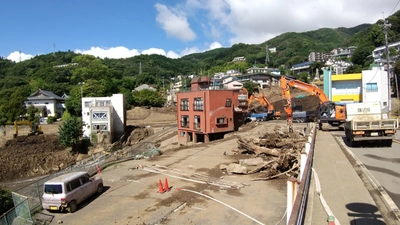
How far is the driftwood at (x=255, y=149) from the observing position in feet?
57.5

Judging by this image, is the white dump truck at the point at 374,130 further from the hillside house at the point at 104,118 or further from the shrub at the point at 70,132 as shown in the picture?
the shrub at the point at 70,132

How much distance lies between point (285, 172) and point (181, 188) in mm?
4970

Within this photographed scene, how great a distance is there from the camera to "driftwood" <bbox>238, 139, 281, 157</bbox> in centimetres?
1753

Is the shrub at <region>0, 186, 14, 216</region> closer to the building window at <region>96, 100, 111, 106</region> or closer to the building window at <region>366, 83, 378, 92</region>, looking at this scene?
the building window at <region>96, 100, 111, 106</region>

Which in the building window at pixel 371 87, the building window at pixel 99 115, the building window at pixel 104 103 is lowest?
the building window at pixel 99 115

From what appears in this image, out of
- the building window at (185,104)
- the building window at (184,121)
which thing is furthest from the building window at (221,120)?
the building window at (185,104)

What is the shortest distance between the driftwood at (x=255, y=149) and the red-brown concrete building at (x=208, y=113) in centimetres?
1164

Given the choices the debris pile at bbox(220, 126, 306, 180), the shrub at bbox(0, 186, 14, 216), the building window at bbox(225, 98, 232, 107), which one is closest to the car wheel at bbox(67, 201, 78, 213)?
the shrub at bbox(0, 186, 14, 216)

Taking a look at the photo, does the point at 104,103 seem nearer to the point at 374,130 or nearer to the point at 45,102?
the point at 45,102

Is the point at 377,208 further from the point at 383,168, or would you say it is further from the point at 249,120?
the point at 249,120

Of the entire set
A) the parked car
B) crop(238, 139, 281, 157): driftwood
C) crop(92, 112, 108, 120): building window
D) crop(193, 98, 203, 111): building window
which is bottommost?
the parked car

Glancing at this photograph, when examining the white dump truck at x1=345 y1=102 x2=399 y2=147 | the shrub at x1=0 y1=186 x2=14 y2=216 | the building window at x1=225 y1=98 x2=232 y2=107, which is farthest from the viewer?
the building window at x1=225 y1=98 x2=232 y2=107

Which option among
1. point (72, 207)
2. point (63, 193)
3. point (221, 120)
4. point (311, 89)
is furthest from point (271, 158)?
point (311, 89)

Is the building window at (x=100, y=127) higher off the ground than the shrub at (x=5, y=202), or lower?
higher
